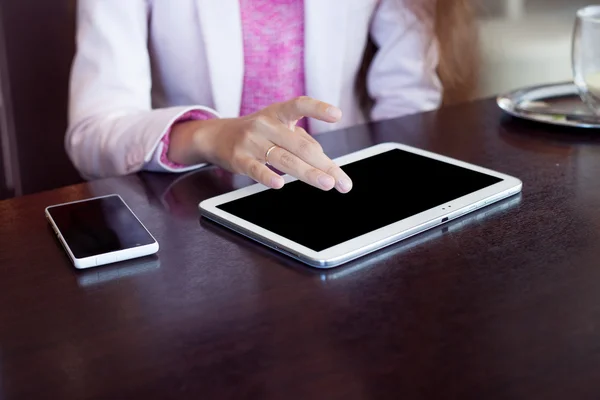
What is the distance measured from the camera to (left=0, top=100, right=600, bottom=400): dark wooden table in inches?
16.5

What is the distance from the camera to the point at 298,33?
1112mm

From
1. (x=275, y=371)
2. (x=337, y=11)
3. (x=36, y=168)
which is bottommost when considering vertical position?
(x=36, y=168)

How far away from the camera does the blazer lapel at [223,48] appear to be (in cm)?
103

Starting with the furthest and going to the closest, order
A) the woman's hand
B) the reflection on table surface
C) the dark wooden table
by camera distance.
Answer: the woman's hand
the reflection on table surface
the dark wooden table

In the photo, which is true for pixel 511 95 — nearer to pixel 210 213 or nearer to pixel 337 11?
pixel 337 11

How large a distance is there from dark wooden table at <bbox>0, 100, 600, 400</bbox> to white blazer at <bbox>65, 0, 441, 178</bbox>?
0.78ft

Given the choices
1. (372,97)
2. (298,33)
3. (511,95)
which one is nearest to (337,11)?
(298,33)

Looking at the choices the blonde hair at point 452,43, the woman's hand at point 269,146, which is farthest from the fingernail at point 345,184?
the blonde hair at point 452,43

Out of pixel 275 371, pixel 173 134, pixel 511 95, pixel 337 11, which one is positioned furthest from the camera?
pixel 337 11

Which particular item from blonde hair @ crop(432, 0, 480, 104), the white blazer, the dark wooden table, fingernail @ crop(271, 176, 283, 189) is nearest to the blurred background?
blonde hair @ crop(432, 0, 480, 104)

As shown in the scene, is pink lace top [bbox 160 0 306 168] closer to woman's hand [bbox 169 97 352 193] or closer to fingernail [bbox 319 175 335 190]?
woman's hand [bbox 169 97 352 193]

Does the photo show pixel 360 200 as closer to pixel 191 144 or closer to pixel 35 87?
pixel 191 144

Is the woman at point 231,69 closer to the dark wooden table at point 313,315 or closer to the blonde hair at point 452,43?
the blonde hair at point 452,43

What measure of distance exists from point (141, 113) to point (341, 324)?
501mm
